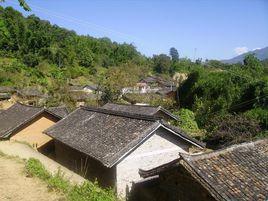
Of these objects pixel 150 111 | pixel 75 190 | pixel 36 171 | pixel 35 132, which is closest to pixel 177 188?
pixel 75 190

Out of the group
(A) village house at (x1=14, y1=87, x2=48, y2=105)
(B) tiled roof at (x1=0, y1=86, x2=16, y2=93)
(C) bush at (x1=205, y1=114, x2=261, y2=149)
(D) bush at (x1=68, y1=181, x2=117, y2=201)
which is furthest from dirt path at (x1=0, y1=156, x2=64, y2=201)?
(B) tiled roof at (x1=0, y1=86, x2=16, y2=93)

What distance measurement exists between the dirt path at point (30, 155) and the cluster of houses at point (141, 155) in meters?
0.53

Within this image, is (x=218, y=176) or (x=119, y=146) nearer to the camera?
(x=218, y=176)

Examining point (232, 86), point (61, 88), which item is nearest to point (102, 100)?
point (61, 88)

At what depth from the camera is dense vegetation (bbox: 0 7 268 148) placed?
1246 inches

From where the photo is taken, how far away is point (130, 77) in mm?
59125

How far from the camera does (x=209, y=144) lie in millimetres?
31328

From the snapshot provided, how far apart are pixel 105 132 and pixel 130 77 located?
4009cm

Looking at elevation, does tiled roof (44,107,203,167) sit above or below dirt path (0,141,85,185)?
above

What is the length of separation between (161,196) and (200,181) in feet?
9.16

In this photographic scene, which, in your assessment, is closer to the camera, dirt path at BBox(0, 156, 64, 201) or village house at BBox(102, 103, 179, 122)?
dirt path at BBox(0, 156, 64, 201)

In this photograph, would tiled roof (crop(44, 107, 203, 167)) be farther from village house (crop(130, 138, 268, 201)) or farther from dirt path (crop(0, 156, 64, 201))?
village house (crop(130, 138, 268, 201))

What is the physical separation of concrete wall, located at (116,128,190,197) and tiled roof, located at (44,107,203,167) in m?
0.60

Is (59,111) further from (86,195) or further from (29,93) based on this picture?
(29,93)
